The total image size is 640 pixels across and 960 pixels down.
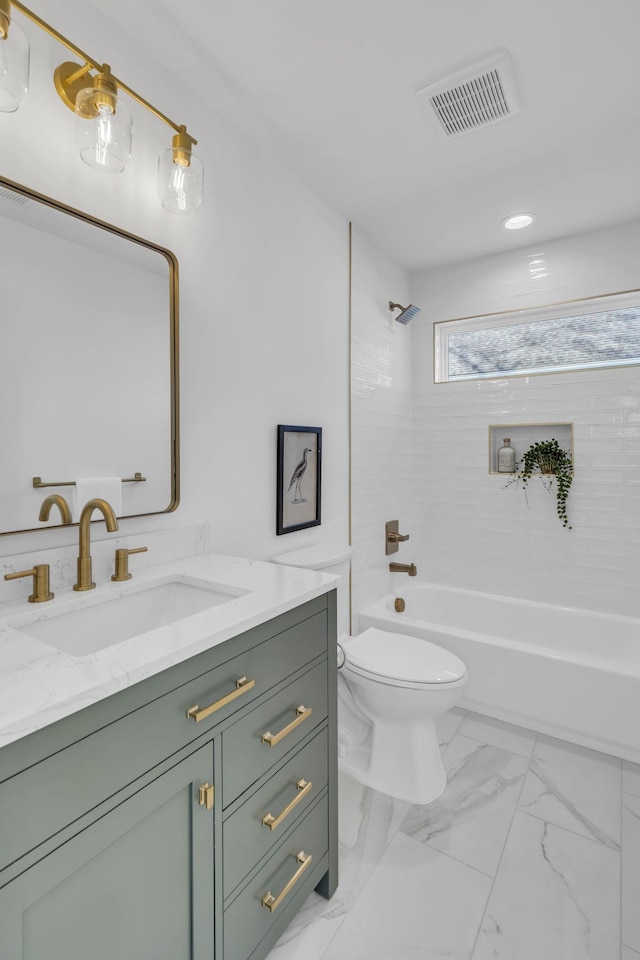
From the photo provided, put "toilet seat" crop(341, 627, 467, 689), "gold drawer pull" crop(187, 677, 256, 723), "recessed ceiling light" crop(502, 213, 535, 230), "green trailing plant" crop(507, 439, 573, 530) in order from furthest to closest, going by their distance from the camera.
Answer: "green trailing plant" crop(507, 439, 573, 530) → "recessed ceiling light" crop(502, 213, 535, 230) → "toilet seat" crop(341, 627, 467, 689) → "gold drawer pull" crop(187, 677, 256, 723)

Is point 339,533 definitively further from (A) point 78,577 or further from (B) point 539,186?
(B) point 539,186

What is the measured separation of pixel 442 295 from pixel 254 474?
2106 millimetres

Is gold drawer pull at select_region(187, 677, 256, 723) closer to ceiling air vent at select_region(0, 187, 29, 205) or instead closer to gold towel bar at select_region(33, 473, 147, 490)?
gold towel bar at select_region(33, 473, 147, 490)

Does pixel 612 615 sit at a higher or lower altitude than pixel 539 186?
lower

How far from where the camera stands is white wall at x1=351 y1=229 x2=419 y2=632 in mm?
2658

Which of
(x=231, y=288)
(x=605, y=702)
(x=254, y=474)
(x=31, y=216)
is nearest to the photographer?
(x=31, y=216)

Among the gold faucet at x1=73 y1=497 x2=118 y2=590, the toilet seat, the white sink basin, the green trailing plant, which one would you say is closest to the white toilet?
the toilet seat

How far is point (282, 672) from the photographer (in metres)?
1.18

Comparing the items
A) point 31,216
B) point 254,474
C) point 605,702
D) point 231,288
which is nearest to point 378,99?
point 231,288

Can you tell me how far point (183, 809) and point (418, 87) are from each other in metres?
2.24

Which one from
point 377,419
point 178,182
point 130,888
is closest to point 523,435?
point 377,419

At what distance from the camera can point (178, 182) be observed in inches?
53.7

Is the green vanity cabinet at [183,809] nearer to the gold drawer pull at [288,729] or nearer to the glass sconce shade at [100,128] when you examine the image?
the gold drawer pull at [288,729]

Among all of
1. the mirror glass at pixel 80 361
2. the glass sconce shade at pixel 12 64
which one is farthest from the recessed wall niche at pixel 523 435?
the glass sconce shade at pixel 12 64
